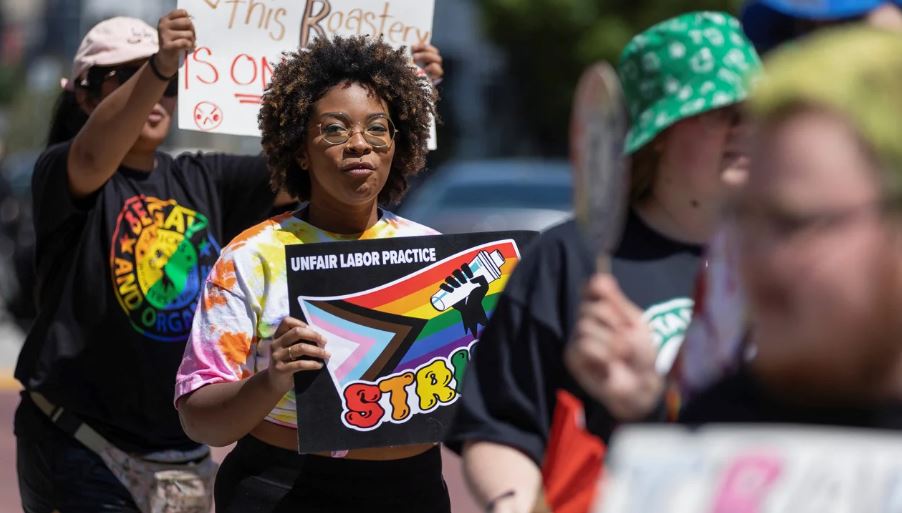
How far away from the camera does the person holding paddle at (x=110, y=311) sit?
396 centimetres

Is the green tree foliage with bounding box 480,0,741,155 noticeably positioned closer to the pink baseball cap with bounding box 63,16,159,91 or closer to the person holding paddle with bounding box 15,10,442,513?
the pink baseball cap with bounding box 63,16,159,91

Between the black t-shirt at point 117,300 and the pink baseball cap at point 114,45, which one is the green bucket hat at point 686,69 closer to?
the black t-shirt at point 117,300

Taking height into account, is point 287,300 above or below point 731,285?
below

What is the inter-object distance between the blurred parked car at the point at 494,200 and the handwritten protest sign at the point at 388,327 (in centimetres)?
943

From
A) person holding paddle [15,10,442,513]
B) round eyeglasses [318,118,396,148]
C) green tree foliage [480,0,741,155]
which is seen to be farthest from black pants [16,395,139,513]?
green tree foliage [480,0,741,155]

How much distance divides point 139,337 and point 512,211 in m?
9.53

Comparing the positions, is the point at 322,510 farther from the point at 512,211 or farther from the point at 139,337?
the point at 512,211

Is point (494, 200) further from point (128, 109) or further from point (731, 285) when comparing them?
point (731, 285)

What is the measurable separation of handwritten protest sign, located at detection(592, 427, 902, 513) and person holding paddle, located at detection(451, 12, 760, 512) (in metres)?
0.66

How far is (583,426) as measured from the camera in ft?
7.59

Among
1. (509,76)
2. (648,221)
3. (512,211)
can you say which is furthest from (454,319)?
(509,76)

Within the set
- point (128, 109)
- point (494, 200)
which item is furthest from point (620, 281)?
point (494, 200)

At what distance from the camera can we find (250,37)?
4.29m

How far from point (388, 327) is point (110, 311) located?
1.04 meters
